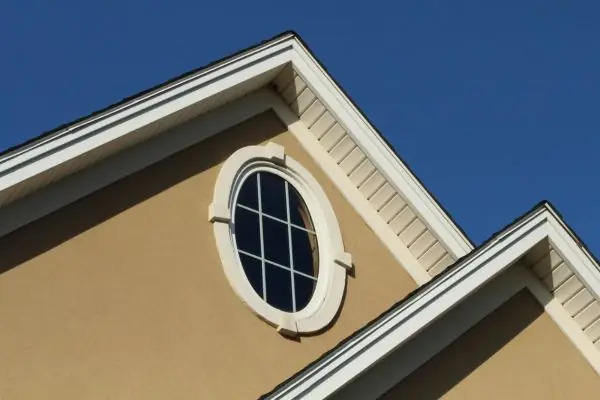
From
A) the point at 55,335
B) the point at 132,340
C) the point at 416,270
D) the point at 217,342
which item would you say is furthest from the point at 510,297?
the point at 55,335

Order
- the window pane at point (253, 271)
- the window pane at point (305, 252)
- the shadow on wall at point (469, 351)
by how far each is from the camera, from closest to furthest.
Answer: the shadow on wall at point (469, 351) → the window pane at point (253, 271) → the window pane at point (305, 252)

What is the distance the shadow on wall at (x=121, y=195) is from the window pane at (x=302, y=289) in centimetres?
126

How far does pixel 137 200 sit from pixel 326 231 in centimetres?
200

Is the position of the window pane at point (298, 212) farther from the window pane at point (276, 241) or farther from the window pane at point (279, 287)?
the window pane at point (279, 287)

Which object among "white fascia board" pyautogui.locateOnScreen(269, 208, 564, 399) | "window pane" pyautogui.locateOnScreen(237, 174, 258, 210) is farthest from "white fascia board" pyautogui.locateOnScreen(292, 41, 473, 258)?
"white fascia board" pyautogui.locateOnScreen(269, 208, 564, 399)

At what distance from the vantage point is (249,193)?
9.46 meters

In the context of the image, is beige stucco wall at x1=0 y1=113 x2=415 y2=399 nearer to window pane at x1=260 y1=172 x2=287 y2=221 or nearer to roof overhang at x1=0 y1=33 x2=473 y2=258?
roof overhang at x1=0 y1=33 x2=473 y2=258

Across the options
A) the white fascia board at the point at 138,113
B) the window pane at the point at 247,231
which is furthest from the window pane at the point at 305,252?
the white fascia board at the point at 138,113

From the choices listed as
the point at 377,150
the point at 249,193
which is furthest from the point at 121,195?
the point at 377,150

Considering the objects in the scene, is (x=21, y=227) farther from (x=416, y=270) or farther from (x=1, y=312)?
(x=416, y=270)

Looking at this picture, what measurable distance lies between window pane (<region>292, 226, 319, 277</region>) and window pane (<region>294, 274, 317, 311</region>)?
0.30ft

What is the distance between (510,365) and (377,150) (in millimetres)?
2933

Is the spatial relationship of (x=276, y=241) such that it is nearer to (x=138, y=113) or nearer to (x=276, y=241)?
(x=276, y=241)

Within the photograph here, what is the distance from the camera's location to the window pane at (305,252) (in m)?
9.44
